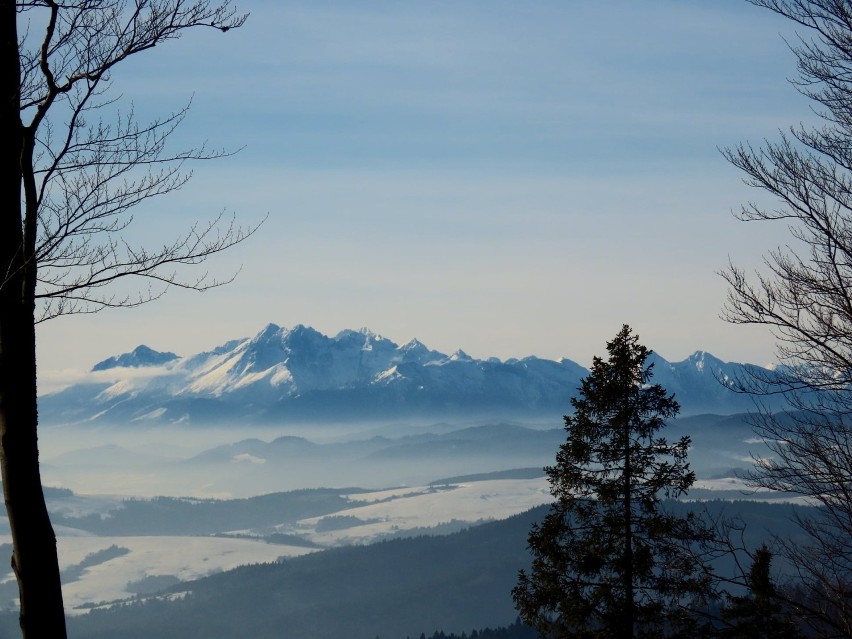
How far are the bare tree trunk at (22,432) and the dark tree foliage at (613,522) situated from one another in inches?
407

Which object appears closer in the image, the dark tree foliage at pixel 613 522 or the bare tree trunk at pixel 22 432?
the bare tree trunk at pixel 22 432

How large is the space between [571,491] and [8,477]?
12.4 meters

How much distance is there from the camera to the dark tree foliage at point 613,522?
16.2 m

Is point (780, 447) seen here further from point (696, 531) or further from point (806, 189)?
point (696, 531)

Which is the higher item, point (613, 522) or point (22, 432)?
point (22, 432)

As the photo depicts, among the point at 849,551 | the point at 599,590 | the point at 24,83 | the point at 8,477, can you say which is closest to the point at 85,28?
the point at 24,83

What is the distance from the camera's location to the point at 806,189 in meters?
10.2

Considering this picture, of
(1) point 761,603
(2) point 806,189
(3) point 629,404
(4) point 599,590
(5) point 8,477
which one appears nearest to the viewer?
(5) point 8,477

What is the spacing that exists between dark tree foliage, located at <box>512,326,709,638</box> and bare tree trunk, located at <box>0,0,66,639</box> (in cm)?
1035

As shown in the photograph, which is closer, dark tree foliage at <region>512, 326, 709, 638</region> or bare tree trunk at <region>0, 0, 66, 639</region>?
bare tree trunk at <region>0, 0, 66, 639</region>

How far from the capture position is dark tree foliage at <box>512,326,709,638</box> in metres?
16.2

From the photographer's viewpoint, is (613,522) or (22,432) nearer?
(22,432)

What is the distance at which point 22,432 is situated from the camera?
759cm

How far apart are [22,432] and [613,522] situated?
1175 centimetres
